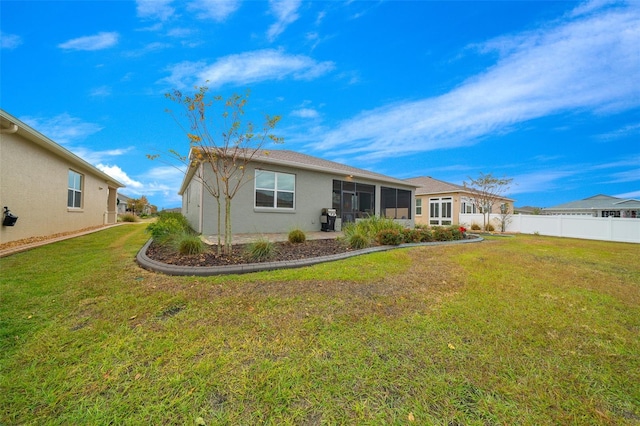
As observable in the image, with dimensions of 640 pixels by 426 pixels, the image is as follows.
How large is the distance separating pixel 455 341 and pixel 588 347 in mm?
1353

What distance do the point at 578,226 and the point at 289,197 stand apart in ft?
58.7

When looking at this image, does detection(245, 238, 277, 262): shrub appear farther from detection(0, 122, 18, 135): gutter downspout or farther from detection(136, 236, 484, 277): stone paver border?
detection(0, 122, 18, 135): gutter downspout

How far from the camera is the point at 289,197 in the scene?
11.1 meters

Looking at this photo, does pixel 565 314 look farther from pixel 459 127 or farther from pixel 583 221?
pixel 583 221

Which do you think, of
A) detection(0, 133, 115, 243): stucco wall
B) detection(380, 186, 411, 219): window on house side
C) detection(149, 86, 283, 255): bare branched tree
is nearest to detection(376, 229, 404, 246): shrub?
detection(149, 86, 283, 255): bare branched tree

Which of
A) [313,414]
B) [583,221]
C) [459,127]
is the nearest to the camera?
[313,414]

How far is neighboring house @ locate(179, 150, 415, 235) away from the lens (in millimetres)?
9703

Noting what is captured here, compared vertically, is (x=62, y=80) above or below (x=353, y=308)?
above

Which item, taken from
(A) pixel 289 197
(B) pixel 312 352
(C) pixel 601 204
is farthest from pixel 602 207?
(B) pixel 312 352

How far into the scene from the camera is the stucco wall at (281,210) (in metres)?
9.30

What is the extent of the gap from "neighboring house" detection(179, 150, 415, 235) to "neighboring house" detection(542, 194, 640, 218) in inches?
1142

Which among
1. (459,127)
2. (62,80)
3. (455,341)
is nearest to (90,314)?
(455,341)

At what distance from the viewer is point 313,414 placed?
1.62 meters

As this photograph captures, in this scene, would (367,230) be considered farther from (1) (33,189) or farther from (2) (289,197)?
(1) (33,189)
